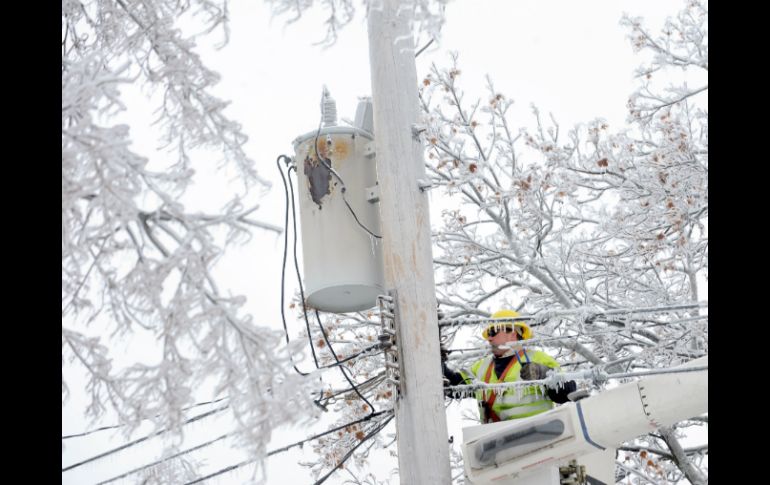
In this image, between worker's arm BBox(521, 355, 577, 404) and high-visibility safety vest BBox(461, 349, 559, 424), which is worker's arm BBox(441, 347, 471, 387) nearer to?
high-visibility safety vest BBox(461, 349, 559, 424)

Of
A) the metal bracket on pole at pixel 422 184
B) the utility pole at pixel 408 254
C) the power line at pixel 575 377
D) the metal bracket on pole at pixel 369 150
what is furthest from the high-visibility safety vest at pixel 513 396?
the metal bracket on pole at pixel 369 150

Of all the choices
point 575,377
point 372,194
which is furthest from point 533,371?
point 372,194

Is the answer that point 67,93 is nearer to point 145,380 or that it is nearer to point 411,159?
point 145,380

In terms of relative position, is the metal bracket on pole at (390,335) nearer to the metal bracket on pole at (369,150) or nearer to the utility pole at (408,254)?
the utility pole at (408,254)

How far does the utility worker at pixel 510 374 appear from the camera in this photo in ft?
19.5

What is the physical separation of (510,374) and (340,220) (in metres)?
1.60

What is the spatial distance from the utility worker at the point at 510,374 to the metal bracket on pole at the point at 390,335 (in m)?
0.71

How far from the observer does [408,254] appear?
5230 millimetres

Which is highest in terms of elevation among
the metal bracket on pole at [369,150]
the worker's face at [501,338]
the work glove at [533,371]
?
the metal bracket on pole at [369,150]

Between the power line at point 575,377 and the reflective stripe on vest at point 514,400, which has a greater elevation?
the power line at point 575,377

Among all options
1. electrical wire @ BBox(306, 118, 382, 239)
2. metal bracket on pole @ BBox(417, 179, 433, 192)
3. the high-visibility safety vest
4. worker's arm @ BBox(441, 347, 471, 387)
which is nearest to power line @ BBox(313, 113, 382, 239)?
electrical wire @ BBox(306, 118, 382, 239)

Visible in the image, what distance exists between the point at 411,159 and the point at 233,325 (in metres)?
2.56

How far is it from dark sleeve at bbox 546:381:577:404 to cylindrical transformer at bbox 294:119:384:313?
1277mm

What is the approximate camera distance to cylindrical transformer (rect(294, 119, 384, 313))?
550 centimetres
